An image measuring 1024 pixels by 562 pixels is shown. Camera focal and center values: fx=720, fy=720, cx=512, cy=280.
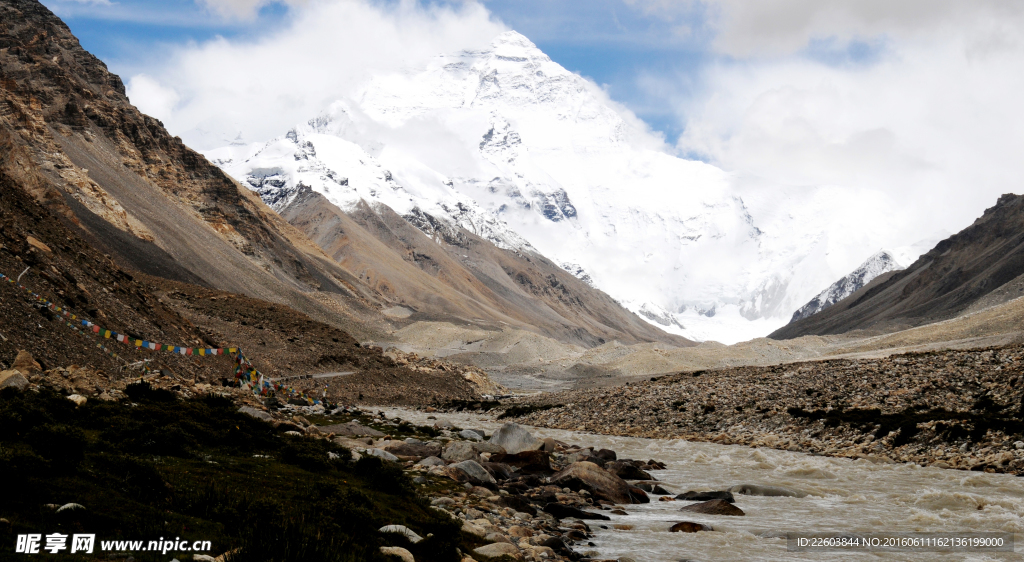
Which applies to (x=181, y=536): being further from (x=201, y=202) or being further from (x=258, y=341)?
(x=201, y=202)

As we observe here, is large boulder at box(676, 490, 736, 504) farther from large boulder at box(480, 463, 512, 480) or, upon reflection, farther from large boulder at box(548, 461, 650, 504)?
large boulder at box(480, 463, 512, 480)

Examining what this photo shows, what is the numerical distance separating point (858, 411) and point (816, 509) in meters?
13.8

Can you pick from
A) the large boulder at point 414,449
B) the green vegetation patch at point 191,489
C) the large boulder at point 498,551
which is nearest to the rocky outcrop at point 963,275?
the large boulder at point 414,449

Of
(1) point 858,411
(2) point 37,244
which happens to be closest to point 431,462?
(1) point 858,411

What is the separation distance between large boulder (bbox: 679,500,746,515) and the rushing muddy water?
39 cm

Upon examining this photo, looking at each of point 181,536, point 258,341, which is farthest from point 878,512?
point 258,341

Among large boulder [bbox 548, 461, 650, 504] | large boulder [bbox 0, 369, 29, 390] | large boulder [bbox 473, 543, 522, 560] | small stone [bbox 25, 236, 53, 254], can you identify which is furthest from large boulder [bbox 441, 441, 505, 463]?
small stone [bbox 25, 236, 53, 254]

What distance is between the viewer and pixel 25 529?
7.03m

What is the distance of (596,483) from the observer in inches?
734

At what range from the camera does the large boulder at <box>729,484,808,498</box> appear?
19109mm

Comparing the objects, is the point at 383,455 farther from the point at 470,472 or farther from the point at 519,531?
the point at 519,531

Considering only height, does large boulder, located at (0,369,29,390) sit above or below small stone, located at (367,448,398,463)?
above

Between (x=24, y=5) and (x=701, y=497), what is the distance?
585ft

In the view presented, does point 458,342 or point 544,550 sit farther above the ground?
point 458,342
